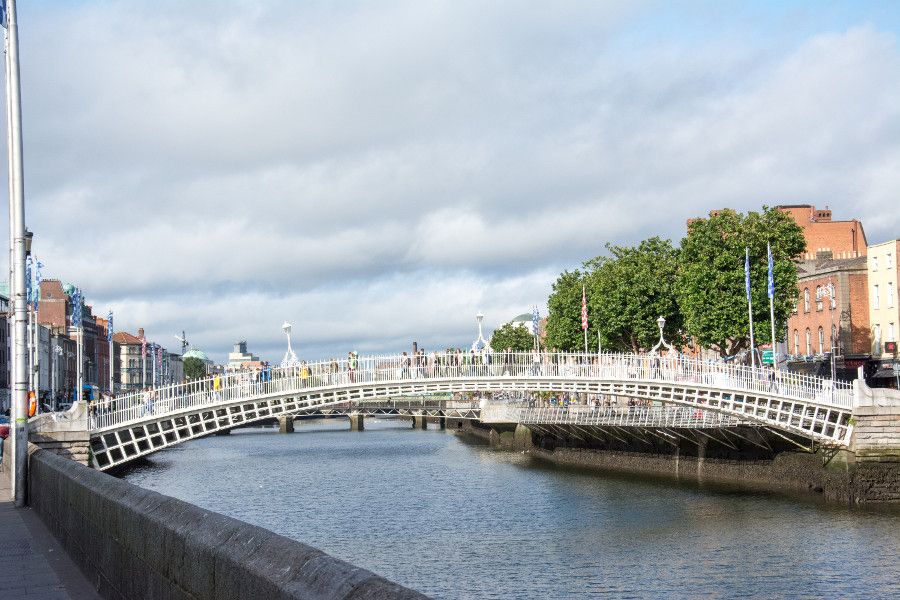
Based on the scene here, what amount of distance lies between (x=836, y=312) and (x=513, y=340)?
2566 inches

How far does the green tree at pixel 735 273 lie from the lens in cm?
5759

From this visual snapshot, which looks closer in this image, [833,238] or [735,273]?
[735,273]

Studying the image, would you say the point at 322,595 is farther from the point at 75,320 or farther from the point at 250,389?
the point at 75,320

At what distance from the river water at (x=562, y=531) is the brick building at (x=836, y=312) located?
1992 centimetres

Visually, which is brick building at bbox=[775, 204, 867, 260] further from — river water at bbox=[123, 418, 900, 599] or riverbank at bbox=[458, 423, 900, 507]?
river water at bbox=[123, 418, 900, 599]

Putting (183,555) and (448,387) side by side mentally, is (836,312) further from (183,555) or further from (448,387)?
(183,555)

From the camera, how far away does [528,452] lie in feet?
252

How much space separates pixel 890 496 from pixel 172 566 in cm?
3580

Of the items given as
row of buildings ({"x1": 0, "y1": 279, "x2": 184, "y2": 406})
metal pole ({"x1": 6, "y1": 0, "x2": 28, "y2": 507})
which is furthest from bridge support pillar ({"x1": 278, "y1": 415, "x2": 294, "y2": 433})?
metal pole ({"x1": 6, "y1": 0, "x2": 28, "y2": 507})

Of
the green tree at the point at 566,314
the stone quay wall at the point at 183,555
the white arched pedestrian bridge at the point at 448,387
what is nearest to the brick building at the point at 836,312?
the green tree at the point at 566,314

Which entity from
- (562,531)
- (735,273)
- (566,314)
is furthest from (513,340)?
(562,531)

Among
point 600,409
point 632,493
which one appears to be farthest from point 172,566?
point 600,409

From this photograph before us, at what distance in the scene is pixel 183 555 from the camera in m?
7.54

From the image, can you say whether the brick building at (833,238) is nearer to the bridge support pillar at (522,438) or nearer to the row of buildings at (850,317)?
the row of buildings at (850,317)
